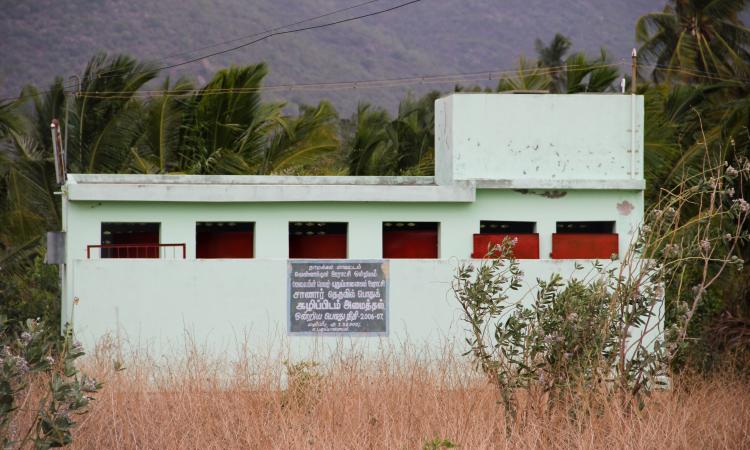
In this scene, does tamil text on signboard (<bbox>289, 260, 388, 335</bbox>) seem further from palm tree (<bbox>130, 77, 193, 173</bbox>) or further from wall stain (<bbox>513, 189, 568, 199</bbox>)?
palm tree (<bbox>130, 77, 193, 173</bbox>)

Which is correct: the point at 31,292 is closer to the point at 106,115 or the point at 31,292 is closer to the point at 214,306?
the point at 106,115

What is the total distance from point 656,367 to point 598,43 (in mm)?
99151

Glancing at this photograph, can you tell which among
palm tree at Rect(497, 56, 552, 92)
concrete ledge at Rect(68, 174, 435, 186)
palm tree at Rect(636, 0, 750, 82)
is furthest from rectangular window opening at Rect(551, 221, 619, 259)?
palm tree at Rect(636, 0, 750, 82)

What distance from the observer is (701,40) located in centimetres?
3450

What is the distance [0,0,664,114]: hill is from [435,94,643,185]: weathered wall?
188ft

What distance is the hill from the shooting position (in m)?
82.2

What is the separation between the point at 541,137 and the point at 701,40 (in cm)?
1965

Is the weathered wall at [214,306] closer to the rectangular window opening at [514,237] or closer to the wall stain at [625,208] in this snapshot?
the rectangular window opening at [514,237]

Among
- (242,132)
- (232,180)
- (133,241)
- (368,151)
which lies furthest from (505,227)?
(368,151)

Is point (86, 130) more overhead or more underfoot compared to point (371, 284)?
more overhead

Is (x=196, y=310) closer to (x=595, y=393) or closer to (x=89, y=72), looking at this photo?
(x=595, y=393)

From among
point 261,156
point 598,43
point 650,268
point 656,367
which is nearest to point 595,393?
point 656,367

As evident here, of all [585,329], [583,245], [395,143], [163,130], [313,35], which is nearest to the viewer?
[585,329]

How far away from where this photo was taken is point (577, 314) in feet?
29.4
